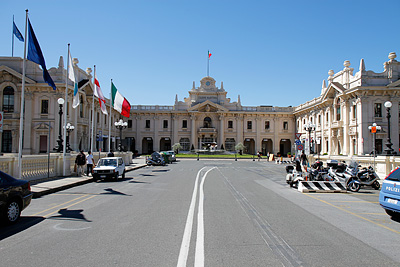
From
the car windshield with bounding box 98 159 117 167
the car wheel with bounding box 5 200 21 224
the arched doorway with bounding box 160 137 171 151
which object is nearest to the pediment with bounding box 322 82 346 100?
the arched doorway with bounding box 160 137 171 151

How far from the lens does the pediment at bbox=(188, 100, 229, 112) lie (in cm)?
7225

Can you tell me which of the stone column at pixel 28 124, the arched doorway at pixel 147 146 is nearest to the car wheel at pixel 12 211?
the stone column at pixel 28 124

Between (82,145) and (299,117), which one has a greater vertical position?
(299,117)

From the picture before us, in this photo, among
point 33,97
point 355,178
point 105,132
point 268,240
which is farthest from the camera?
point 105,132

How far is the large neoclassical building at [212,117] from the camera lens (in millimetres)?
42344

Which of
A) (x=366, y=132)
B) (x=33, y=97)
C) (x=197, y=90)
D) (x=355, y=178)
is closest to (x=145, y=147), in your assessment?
(x=197, y=90)

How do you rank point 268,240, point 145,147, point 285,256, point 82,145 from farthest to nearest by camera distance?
point 145,147, point 82,145, point 268,240, point 285,256

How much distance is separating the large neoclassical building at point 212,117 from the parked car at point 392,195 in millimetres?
16143

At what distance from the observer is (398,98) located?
1724 inches

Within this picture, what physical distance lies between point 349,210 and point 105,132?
53548 millimetres

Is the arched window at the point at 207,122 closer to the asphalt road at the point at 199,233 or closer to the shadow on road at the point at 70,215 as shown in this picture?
the asphalt road at the point at 199,233

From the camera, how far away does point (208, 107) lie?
239ft

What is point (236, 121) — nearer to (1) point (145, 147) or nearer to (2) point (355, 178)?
(1) point (145, 147)

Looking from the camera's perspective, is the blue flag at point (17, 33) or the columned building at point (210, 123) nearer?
the blue flag at point (17, 33)
